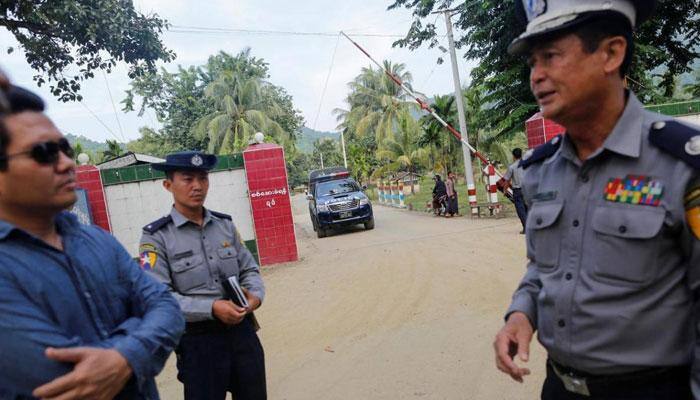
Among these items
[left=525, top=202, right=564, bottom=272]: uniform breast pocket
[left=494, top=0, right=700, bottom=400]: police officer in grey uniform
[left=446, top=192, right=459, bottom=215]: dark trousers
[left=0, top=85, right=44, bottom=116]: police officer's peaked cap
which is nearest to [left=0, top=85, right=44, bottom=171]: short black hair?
[left=0, top=85, right=44, bottom=116]: police officer's peaked cap

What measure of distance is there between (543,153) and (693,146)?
57 cm

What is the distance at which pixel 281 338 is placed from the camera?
5.05 meters

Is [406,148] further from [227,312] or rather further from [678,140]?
[678,140]

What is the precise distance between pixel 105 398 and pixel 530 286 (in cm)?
149

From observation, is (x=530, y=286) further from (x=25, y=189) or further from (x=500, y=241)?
(x=500, y=241)

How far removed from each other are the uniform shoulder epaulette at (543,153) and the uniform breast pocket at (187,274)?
1798 millimetres

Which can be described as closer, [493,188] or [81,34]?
[81,34]

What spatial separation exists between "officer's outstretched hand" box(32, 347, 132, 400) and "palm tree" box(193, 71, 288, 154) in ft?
83.5

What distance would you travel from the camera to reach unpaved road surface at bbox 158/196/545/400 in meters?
3.59

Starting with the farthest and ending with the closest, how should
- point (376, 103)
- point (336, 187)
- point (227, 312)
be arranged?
1. point (376, 103)
2. point (336, 187)
3. point (227, 312)

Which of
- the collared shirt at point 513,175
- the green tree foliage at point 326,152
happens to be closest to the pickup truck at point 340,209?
the collared shirt at point 513,175

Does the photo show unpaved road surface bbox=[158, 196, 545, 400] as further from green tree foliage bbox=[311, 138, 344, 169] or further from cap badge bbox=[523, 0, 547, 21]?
green tree foliage bbox=[311, 138, 344, 169]

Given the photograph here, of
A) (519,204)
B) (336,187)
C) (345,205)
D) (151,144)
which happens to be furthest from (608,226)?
(151,144)

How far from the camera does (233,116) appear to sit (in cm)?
2756
